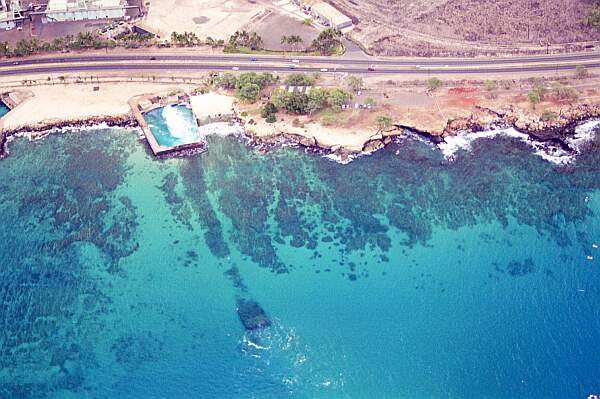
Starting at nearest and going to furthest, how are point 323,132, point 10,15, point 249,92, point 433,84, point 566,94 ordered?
point 323,132, point 566,94, point 249,92, point 433,84, point 10,15

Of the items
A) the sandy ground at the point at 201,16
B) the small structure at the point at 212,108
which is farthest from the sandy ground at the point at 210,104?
the sandy ground at the point at 201,16

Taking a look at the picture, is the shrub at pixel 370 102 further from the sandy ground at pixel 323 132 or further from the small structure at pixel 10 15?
the small structure at pixel 10 15

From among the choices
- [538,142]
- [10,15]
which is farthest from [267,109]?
[10,15]

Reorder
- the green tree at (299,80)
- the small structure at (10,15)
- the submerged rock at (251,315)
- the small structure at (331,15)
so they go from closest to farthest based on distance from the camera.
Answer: the submerged rock at (251,315), the green tree at (299,80), the small structure at (331,15), the small structure at (10,15)

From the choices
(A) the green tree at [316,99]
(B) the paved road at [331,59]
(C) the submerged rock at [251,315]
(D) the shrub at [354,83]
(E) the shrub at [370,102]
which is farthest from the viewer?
(B) the paved road at [331,59]

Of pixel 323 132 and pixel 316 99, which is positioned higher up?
pixel 316 99

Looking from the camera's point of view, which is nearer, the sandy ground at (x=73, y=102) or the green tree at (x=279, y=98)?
the green tree at (x=279, y=98)

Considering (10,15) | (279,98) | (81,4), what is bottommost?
(279,98)

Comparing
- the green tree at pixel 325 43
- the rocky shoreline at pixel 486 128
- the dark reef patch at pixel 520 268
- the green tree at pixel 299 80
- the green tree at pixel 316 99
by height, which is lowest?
the dark reef patch at pixel 520 268

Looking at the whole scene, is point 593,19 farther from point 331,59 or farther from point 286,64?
point 286,64
